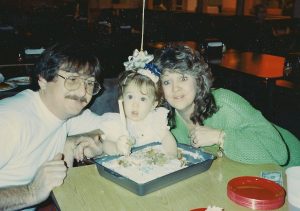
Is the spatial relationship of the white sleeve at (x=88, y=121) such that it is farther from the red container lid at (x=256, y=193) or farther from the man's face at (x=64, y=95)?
the red container lid at (x=256, y=193)

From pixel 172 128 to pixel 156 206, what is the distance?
0.95 m

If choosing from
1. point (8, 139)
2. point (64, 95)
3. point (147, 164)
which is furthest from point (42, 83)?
point (147, 164)

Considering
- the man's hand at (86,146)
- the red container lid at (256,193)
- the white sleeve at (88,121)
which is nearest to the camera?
the red container lid at (256,193)

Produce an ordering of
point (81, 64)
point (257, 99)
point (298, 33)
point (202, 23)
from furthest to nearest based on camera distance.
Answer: point (202, 23) < point (298, 33) < point (257, 99) < point (81, 64)

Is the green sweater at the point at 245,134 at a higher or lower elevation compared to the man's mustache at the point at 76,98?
lower

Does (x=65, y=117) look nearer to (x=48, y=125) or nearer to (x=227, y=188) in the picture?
(x=48, y=125)

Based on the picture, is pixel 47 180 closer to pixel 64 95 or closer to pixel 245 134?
pixel 64 95

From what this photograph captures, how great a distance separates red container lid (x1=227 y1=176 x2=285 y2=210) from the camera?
1542 mm

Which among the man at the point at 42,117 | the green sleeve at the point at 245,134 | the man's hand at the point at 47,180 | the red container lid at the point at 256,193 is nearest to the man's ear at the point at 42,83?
the man at the point at 42,117

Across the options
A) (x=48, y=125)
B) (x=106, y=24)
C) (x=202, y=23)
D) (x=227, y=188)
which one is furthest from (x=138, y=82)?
(x=202, y=23)

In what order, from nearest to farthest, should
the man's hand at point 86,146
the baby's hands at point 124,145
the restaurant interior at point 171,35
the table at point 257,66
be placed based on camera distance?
the baby's hands at point 124,145, the man's hand at point 86,146, the table at point 257,66, the restaurant interior at point 171,35

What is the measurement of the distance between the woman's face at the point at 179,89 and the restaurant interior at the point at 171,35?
1.88 feet

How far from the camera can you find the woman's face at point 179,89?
220 cm

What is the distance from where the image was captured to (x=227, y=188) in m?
1.66
